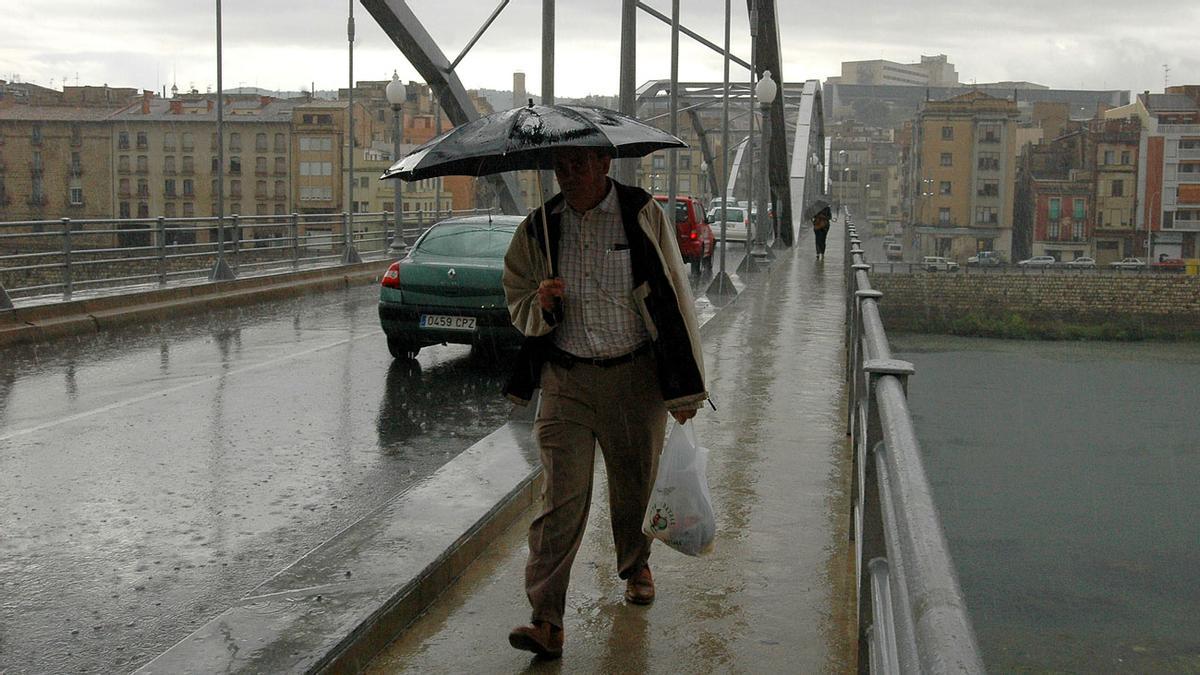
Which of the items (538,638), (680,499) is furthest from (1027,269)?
(538,638)

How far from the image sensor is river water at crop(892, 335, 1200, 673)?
34.5 metres

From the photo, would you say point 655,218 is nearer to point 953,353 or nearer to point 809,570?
point 809,570

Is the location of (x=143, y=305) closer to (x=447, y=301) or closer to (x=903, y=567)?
(x=447, y=301)

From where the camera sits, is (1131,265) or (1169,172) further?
(1169,172)

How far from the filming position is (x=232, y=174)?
30.7 metres

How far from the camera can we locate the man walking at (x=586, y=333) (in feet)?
13.6

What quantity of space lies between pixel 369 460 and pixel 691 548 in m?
4.34

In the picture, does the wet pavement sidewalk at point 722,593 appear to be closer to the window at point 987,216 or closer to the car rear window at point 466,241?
the car rear window at point 466,241

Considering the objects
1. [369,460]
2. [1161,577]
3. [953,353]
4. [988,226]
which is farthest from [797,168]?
[988,226]

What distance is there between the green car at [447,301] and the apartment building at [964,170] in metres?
104

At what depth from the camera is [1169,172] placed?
3312 inches

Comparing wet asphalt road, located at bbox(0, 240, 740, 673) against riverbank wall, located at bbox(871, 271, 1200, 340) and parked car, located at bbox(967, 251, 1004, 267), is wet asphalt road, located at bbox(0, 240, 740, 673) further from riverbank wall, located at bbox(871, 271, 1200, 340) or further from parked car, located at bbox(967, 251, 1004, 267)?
parked car, located at bbox(967, 251, 1004, 267)

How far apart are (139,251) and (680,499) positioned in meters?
17.5

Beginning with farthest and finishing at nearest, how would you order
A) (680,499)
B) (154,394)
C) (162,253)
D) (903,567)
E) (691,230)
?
(691,230)
(162,253)
(154,394)
(680,499)
(903,567)
